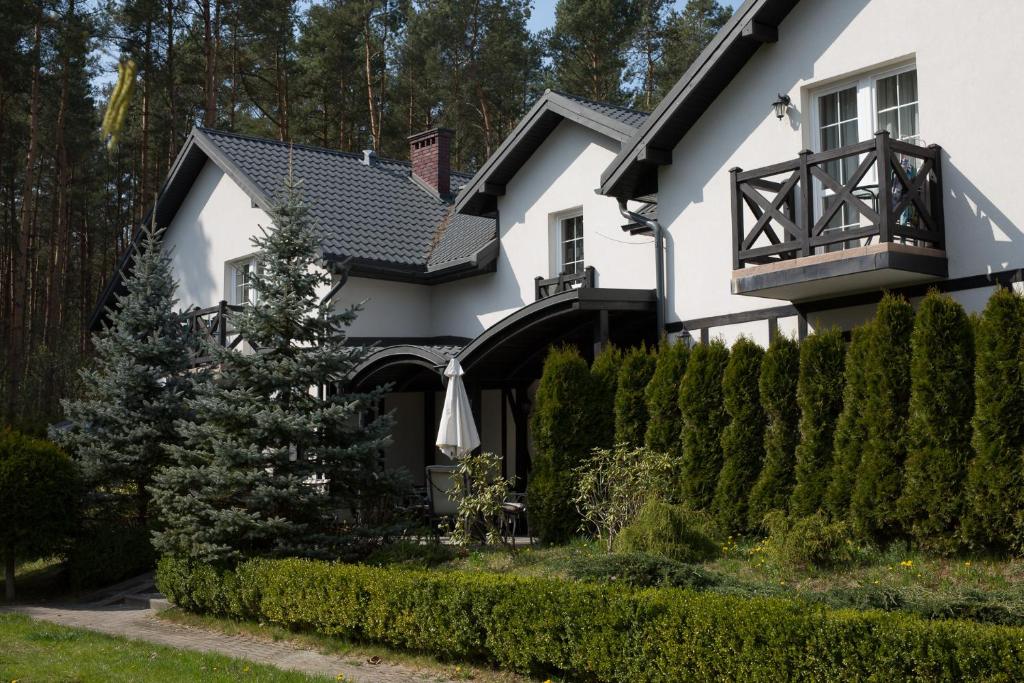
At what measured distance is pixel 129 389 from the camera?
15922 mm

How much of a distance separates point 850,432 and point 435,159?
1396 centimetres

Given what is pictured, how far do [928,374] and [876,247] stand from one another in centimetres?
152

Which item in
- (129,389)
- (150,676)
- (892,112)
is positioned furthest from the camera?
(129,389)

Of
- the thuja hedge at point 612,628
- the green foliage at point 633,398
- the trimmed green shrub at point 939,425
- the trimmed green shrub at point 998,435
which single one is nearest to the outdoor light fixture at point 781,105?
the green foliage at point 633,398

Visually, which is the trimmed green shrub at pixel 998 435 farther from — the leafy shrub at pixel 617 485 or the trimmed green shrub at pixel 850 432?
the leafy shrub at pixel 617 485

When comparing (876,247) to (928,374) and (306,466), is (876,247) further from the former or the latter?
(306,466)

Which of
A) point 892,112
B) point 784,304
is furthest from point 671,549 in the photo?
point 892,112

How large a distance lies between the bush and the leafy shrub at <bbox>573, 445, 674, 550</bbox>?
0.57m

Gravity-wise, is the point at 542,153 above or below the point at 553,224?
above

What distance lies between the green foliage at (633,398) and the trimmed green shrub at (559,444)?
0.41 meters

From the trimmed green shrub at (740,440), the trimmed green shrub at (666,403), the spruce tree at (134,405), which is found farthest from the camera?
the spruce tree at (134,405)

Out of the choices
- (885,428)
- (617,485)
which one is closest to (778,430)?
(885,428)

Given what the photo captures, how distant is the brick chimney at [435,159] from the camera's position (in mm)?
22594

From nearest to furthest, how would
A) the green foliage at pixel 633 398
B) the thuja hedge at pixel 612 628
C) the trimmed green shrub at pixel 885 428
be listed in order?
1. the thuja hedge at pixel 612 628
2. the trimmed green shrub at pixel 885 428
3. the green foliage at pixel 633 398
